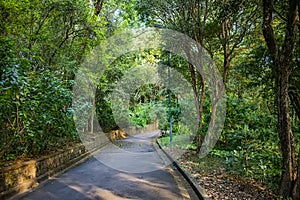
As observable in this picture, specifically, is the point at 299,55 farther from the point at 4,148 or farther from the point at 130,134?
the point at 130,134

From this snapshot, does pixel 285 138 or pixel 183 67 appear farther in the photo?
pixel 183 67

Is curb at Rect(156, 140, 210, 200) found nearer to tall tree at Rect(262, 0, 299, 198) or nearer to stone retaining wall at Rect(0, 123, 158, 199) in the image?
tall tree at Rect(262, 0, 299, 198)

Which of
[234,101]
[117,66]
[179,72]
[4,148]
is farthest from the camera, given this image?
[117,66]

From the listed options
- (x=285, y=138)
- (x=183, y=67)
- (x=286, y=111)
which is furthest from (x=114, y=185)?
(x=183, y=67)

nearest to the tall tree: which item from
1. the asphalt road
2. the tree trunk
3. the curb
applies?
the tree trunk

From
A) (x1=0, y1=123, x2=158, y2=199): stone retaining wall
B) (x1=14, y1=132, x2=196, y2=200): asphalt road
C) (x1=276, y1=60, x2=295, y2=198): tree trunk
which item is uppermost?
(x1=276, y1=60, x2=295, y2=198): tree trunk

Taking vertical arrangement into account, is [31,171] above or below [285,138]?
below

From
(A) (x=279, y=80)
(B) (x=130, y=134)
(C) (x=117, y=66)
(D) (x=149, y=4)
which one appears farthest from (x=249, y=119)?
(B) (x=130, y=134)

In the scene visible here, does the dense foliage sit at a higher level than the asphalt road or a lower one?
higher

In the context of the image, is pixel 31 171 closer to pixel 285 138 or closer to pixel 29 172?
pixel 29 172

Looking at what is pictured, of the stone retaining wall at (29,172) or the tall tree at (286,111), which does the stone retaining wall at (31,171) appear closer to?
the stone retaining wall at (29,172)

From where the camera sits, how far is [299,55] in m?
5.22

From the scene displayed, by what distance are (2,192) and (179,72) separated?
397 inches

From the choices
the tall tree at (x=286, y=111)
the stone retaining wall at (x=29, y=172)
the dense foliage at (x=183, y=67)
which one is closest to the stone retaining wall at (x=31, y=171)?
the stone retaining wall at (x=29, y=172)
